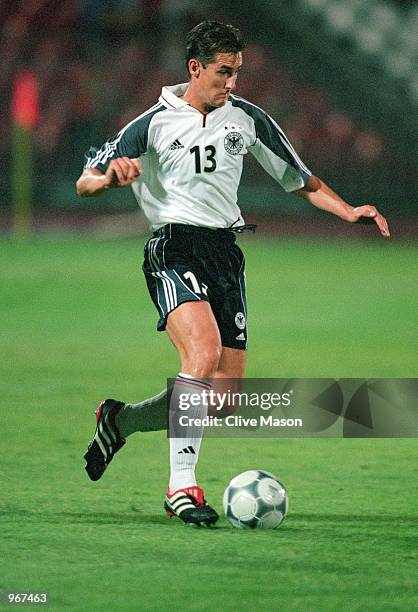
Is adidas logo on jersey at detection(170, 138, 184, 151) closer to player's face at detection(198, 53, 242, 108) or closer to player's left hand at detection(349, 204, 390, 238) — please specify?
player's face at detection(198, 53, 242, 108)

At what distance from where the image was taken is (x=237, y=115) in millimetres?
6465

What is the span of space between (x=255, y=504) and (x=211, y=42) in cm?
209

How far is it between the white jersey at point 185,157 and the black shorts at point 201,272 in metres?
0.07

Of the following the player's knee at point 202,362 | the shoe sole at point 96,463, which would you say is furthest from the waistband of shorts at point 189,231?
the shoe sole at point 96,463

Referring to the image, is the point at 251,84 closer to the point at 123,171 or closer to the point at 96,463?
the point at 96,463

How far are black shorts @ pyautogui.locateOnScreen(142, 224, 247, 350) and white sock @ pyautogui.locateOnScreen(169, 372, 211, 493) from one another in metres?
0.37

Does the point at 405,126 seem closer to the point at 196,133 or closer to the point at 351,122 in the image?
the point at 351,122

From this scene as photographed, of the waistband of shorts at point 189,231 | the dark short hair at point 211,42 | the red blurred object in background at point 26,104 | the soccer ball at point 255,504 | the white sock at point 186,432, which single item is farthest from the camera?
the red blurred object in background at point 26,104

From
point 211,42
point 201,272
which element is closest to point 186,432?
point 201,272

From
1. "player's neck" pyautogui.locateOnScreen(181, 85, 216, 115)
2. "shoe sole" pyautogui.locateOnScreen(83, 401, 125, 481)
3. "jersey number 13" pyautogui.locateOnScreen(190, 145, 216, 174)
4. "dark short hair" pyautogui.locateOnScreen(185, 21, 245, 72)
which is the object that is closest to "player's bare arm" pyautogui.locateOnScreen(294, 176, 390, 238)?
"jersey number 13" pyautogui.locateOnScreen(190, 145, 216, 174)

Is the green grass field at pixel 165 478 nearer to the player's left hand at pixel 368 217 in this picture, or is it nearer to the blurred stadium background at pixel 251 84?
the player's left hand at pixel 368 217

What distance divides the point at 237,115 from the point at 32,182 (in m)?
17.2

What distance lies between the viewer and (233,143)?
6.36 m

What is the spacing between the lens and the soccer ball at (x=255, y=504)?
5.69 metres
